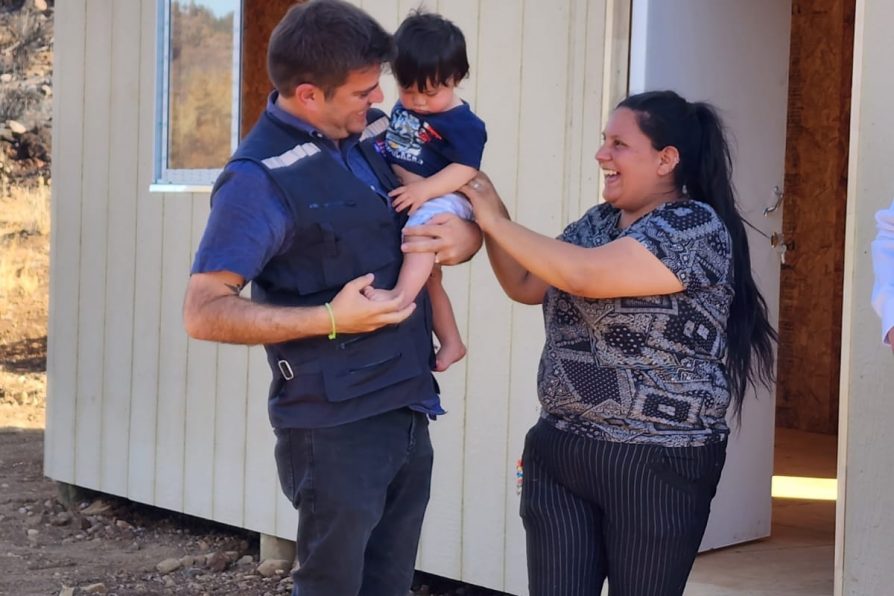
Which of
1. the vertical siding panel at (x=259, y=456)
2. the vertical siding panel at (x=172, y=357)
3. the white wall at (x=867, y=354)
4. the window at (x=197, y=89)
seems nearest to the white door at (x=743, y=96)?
the white wall at (x=867, y=354)

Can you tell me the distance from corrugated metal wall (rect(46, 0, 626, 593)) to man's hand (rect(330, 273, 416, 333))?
215 centimetres

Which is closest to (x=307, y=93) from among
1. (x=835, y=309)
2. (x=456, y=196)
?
(x=456, y=196)

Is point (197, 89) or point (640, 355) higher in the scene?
point (197, 89)

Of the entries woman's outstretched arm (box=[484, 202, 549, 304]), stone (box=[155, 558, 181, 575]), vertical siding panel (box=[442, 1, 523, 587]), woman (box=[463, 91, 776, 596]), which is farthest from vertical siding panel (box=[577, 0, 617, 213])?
stone (box=[155, 558, 181, 575])

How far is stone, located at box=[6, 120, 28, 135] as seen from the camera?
43.1 feet

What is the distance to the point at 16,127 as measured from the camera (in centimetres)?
1316

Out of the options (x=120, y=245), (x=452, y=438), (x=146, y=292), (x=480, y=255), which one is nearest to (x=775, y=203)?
(x=480, y=255)

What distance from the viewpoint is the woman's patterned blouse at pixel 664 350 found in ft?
9.12

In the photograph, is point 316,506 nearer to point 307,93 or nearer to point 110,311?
point 307,93

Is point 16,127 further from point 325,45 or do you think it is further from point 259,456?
point 325,45

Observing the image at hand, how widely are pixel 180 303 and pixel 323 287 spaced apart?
3.76m

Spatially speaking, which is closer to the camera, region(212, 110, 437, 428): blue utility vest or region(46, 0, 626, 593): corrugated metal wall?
region(212, 110, 437, 428): blue utility vest

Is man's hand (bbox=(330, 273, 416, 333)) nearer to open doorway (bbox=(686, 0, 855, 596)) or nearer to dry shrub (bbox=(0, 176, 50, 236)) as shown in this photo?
open doorway (bbox=(686, 0, 855, 596))

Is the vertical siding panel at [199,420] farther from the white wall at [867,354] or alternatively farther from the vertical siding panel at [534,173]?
the white wall at [867,354]
